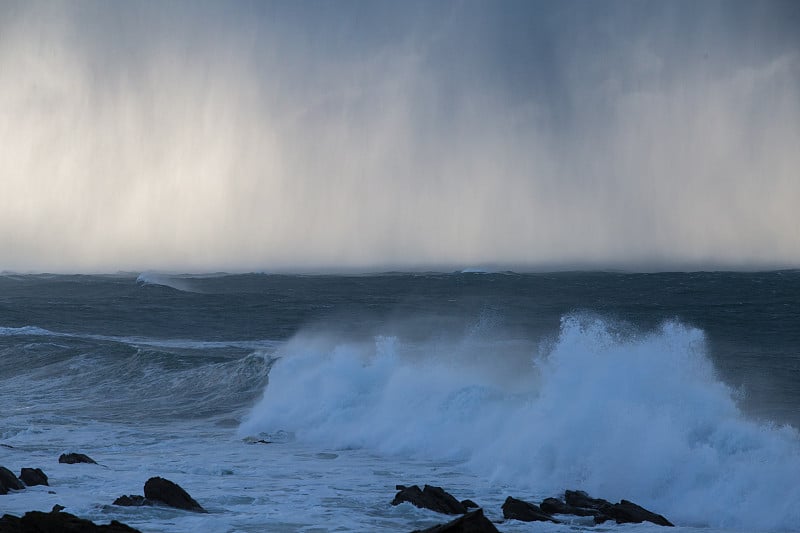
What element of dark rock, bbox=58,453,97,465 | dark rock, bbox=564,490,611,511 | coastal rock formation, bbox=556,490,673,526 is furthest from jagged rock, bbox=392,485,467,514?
dark rock, bbox=58,453,97,465

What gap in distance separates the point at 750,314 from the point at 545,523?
42.7m

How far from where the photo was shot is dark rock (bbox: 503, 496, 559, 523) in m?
13.0

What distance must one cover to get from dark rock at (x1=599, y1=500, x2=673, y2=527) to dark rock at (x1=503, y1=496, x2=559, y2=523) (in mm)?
902

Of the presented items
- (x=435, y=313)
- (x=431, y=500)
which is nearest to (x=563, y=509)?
(x=431, y=500)

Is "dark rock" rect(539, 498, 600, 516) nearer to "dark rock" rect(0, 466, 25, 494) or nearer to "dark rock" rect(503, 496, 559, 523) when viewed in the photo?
"dark rock" rect(503, 496, 559, 523)

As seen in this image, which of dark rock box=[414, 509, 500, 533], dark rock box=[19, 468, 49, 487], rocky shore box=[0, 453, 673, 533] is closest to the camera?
dark rock box=[414, 509, 500, 533]

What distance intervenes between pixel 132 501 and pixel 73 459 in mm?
4546

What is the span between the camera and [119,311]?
6128cm

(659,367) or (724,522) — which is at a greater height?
(659,367)

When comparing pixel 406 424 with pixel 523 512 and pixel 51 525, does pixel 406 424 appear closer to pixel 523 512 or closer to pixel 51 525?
pixel 523 512

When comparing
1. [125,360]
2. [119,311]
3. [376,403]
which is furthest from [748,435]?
→ [119,311]

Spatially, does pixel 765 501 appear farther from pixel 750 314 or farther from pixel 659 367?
pixel 750 314

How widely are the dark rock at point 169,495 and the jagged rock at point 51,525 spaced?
3.40 meters

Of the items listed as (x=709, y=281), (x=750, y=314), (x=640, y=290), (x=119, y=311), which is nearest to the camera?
(x=750, y=314)
